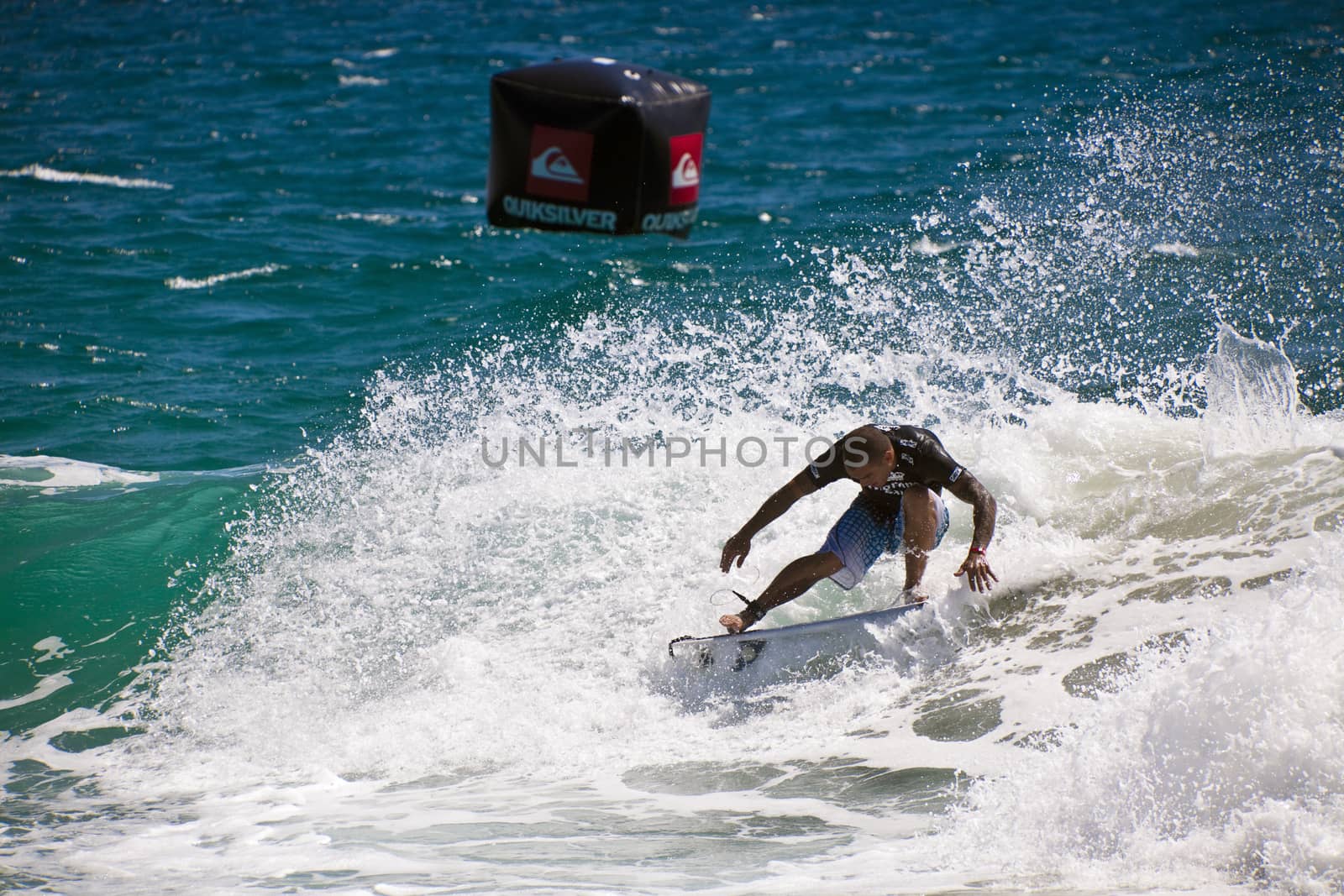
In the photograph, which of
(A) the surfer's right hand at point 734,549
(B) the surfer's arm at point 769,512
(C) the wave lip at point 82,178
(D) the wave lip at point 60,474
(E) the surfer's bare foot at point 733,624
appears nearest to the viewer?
(B) the surfer's arm at point 769,512

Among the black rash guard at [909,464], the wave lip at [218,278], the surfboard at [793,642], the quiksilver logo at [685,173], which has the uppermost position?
the quiksilver logo at [685,173]

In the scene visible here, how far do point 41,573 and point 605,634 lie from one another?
447cm

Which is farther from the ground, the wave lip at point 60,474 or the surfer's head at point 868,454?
the surfer's head at point 868,454

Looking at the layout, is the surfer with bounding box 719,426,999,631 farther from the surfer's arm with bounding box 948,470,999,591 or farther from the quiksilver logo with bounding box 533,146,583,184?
the quiksilver logo with bounding box 533,146,583,184

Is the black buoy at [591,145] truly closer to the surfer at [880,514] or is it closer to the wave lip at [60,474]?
the surfer at [880,514]

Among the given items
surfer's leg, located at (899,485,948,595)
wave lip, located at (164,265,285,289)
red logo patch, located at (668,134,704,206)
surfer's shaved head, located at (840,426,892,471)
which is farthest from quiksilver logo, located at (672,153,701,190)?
wave lip, located at (164,265,285,289)

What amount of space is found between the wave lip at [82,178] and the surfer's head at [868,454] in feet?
50.1

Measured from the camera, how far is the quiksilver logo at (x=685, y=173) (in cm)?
506

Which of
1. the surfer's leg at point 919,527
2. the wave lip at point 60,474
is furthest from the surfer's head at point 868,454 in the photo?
the wave lip at point 60,474

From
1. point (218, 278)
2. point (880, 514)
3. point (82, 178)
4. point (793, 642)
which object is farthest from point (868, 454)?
point (82, 178)

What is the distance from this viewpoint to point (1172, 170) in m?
13.6

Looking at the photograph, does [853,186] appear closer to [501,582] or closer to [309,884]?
[501,582]

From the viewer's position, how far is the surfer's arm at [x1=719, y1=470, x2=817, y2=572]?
6145 mm

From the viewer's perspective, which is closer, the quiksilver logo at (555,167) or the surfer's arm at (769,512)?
the quiksilver logo at (555,167)
